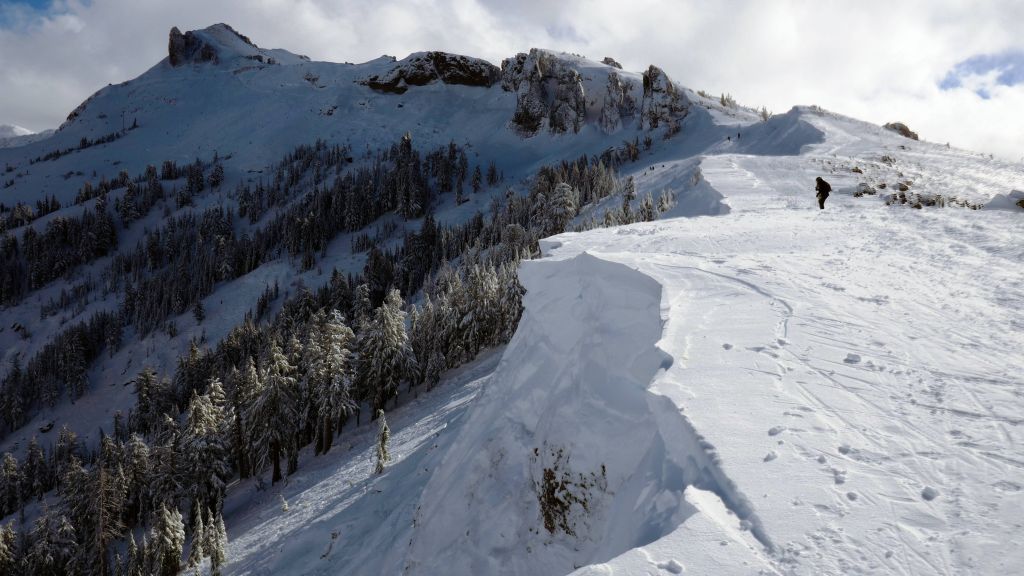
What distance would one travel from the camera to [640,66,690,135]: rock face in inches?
5030

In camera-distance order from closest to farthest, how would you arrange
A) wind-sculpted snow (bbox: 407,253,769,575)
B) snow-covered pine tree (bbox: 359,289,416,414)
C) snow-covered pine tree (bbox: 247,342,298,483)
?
wind-sculpted snow (bbox: 407,253,769,575) → snow-covered pine tree (bbox: 247,342,298,483) → snow-covered pine tree (bbox: 359,289,416,414)

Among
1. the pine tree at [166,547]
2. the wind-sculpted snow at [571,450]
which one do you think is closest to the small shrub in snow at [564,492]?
the wind-sculpted snow at [571,450]

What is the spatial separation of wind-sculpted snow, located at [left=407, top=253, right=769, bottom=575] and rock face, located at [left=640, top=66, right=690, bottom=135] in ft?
399

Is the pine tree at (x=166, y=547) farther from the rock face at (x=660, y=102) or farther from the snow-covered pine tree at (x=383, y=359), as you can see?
the rock face at (x=660, y=102)

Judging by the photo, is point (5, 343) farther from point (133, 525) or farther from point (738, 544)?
point (738, 544)

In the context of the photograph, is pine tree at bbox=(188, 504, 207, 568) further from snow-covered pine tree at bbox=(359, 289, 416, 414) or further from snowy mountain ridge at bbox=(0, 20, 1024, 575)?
snow-covered pine tree at bbox=(359, 289, 416, 414)

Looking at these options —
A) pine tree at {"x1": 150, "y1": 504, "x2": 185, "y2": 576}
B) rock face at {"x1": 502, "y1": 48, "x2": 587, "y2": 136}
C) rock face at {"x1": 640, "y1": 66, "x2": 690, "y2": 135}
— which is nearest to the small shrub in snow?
pine tree at {"x1": 150, "y1": 504, "x2": 185, "y2": 576}

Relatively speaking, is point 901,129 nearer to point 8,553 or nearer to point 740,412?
point 740,412

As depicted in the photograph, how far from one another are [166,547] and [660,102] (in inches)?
5262

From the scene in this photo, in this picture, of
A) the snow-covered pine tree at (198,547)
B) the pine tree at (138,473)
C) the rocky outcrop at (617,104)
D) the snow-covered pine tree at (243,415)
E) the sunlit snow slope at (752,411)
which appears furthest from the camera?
the rocky outcrop at (617,104)

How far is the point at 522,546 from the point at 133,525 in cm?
5521

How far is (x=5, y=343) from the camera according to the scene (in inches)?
4582

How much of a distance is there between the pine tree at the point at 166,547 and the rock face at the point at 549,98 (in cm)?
14635

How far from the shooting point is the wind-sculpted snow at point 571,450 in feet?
20.4
